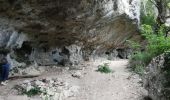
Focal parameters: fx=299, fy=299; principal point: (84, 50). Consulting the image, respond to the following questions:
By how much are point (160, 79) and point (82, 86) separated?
4.03 metres

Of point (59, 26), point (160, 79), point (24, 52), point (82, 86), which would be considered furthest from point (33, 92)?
point (160, 79)

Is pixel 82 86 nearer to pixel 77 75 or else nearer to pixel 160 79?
pixel 77 75

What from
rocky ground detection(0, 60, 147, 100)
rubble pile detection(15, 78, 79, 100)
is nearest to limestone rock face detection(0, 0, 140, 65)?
rocky ground detection(0, 60, 147, 100)

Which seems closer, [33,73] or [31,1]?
[31,1]

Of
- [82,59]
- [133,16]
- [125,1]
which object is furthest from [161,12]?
[82,59]

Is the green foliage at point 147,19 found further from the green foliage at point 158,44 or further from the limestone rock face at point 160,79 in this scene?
the limestone rock face at point 160,79

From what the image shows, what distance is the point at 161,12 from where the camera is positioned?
2106 cm

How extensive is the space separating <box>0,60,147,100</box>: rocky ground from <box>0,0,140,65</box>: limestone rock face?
1.40m

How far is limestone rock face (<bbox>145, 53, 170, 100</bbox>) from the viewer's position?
8328 mm

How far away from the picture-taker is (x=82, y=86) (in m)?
11.9

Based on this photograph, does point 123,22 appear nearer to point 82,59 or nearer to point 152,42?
point 82,59

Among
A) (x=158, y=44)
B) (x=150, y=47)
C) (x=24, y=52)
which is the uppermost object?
(x=158, y=44)

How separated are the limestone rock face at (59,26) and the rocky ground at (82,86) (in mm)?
1400

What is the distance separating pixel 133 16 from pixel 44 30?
729 centimetres
